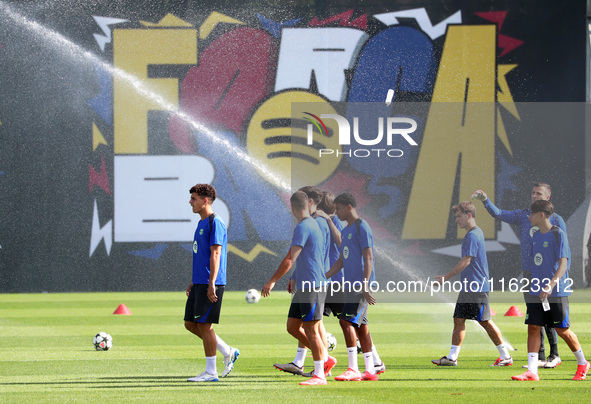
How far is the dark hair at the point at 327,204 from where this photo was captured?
361 inches

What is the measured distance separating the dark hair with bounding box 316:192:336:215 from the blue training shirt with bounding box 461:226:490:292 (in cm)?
148

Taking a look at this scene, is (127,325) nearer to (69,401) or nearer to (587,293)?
(69,401)

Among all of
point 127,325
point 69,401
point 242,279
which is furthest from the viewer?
point 242,279

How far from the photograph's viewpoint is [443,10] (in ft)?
70.7

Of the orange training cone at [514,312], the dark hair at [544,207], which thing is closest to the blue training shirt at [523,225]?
the dark hair at [544,207]

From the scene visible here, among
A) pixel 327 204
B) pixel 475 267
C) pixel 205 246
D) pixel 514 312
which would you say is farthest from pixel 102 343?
pixel 514 312

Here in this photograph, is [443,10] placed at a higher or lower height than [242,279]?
higher

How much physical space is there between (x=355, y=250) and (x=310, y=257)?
1.68 ft

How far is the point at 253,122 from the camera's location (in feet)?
70.8

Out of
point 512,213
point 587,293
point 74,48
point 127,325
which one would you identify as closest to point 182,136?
point 74,48

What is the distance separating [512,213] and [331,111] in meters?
11.9

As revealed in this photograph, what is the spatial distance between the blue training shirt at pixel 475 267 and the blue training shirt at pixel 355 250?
147cm

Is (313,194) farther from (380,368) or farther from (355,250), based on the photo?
(380,368)

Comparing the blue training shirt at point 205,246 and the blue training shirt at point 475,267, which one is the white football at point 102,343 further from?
the blue training shirt at point 475,267
